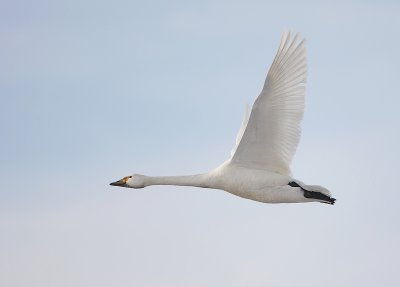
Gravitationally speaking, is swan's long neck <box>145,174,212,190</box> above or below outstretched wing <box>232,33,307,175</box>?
below

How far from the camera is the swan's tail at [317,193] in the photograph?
19.8 m

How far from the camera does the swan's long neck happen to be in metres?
20.7

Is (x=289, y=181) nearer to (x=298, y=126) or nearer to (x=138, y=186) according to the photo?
(x=298, y=126)

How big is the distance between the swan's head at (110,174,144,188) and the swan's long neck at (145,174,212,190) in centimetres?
15

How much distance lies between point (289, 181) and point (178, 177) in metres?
2.66

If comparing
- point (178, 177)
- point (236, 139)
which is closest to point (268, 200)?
point (178, 177)

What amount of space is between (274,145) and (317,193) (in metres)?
1.39

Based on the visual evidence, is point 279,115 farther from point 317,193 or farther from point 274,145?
point 317,193

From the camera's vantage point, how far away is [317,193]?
19875mm

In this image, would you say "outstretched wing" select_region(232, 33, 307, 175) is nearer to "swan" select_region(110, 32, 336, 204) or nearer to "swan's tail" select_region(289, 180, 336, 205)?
"swan" select_region(110, 32, 336, 204)

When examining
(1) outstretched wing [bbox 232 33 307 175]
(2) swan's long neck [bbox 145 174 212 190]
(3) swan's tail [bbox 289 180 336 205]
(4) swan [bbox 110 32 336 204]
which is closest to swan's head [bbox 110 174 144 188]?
(2) swan's long neck [bbox 145 174 212 190]

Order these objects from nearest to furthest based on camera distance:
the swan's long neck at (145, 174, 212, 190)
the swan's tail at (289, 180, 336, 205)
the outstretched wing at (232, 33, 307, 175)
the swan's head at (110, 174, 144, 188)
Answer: the outstretched wing at (232, 33, 307, 175) < the swan's tail at (289, 180, 336, 205) < the swan's long neck at (145, 174, 212, 190) < the swan's head at (110, 174, 144, 188)

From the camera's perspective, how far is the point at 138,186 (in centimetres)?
2183

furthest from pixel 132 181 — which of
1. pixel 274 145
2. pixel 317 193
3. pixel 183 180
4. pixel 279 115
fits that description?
pixel 317 193
